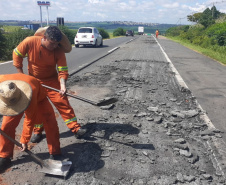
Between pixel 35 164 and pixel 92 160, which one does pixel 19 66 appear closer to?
pixel 35 164

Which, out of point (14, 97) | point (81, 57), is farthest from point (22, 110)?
point (81, 57)

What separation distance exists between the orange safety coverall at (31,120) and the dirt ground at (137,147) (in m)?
0.26

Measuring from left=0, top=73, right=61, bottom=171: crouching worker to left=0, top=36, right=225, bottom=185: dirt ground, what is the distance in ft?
0.85

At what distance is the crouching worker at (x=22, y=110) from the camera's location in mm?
2467

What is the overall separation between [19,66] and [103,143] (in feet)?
5.79

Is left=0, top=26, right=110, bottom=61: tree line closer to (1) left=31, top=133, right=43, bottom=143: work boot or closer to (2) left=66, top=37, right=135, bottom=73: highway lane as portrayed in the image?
(2) left=66, top=37, right=135, bottom=73: highway lane

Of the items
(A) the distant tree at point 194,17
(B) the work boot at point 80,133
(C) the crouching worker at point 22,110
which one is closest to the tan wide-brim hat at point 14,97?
(C) the crouching worker at point 22,110

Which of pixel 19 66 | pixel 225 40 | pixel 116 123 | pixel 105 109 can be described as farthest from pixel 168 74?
pixel 225 40

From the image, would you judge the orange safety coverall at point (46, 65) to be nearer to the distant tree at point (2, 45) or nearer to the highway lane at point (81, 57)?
the highway lane at point (81, 57)

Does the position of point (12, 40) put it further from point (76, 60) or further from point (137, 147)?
point (137, 147)

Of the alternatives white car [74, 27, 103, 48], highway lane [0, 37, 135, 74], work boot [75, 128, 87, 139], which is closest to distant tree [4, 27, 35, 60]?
highway lane [0, 37, 135, 74]

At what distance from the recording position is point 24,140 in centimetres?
285

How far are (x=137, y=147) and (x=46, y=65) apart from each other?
190cm

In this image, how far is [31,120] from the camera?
111 inches
